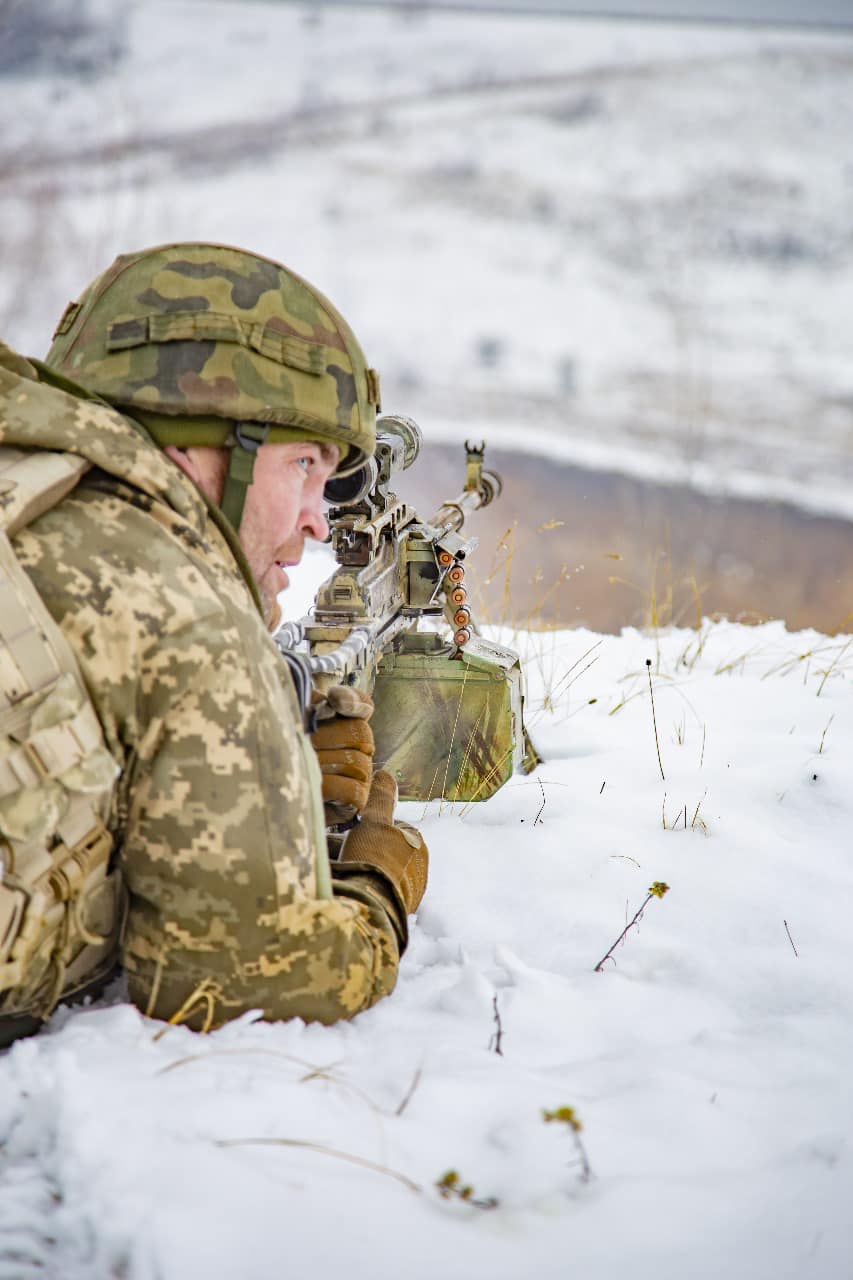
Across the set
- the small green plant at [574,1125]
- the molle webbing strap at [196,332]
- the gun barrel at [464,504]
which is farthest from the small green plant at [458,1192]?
the gun barrel at [464,504]

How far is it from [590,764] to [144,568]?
2452 mm

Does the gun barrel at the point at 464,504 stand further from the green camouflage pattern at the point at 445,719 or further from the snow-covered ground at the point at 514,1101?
the snow-covered ground at the point at 514,1101

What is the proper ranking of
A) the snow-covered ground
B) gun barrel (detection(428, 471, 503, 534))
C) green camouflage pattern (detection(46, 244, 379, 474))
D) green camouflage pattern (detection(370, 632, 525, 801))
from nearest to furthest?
1. the snow-covered ground
2. green camouflage pattern (detection(46, 244, 379, 474))
3. green camouflage pattern (detection(370, 632, 525, 801))
4. gun barrel (detection(428, 471, 503, 534))

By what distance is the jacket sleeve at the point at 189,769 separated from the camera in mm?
1718

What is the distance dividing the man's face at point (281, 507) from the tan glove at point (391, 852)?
1.97 feet

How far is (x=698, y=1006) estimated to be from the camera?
7.25 feet

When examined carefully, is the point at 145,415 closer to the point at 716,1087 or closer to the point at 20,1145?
the point at 20,1145

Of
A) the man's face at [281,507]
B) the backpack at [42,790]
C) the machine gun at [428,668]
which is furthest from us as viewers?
the machine gun at [428,668]

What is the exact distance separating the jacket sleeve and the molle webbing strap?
0.47 metres

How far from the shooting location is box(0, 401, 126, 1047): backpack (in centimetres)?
157

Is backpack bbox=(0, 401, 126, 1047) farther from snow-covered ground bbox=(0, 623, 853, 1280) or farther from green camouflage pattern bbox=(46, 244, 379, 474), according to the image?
green camouflage pattern bbox=(46, 244, 379, 474)

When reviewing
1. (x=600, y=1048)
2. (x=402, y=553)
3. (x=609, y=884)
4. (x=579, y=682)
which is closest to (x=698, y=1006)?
(x=600, y=1048)

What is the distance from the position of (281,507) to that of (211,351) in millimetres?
377

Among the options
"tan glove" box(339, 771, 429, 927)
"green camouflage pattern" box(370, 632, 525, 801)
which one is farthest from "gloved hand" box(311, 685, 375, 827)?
"green camouflage pattern" box(370, 632, 525, 801)
